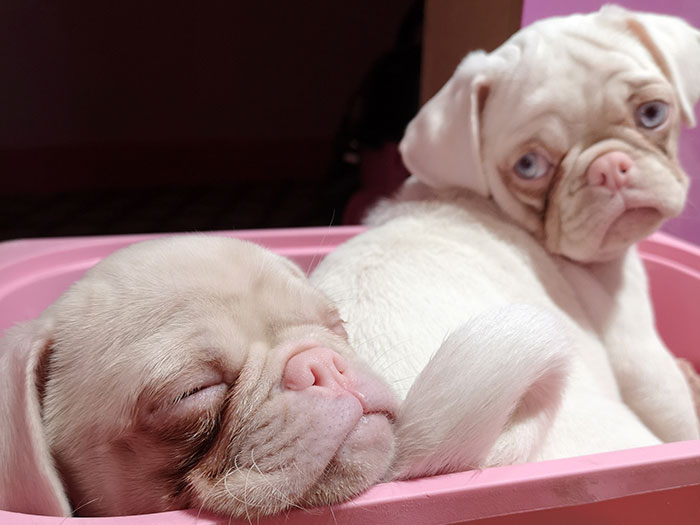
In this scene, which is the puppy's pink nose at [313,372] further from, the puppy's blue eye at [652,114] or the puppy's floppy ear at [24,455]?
the puppy's blue eye at [652,114]

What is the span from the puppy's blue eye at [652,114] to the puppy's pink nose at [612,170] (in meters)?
0.12

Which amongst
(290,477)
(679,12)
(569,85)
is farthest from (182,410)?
A: (679,12)

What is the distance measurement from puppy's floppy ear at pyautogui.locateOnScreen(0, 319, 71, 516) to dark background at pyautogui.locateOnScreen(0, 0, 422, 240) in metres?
2.55

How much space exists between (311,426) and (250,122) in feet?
11.6

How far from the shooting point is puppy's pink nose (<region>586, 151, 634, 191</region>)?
4.19 ft

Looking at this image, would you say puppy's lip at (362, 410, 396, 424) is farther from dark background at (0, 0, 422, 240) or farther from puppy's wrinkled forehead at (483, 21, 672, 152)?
dark background at (0, 0, 422, 240)

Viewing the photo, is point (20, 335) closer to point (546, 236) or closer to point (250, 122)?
point (546, 236)

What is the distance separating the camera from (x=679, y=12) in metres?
1.81

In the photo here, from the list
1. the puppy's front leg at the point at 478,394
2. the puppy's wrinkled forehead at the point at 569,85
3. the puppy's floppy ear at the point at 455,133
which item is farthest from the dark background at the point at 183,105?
the puppy's front leg at the point at 478,394

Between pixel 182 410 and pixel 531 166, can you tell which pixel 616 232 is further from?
pixel 182 410

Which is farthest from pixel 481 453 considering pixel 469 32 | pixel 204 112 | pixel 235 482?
pixel 204 112

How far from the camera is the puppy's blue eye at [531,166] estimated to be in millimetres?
1375

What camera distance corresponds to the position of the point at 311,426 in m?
0.74

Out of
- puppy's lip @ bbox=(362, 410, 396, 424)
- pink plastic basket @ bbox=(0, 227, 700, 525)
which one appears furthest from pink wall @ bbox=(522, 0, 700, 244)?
puppy's lip @ bbox=(362, 410, 396, 424)
